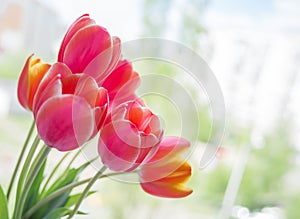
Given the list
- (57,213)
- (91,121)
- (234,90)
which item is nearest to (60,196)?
(57,213)

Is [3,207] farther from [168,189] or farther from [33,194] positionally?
[168,189]

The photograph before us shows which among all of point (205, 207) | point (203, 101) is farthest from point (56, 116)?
point (205, 207)

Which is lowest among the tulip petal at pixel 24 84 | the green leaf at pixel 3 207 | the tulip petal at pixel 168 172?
the green leaf at pixel 3 207

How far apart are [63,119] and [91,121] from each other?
0.02 m

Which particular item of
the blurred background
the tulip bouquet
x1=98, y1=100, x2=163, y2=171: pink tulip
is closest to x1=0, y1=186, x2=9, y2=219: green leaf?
the tulip bouquet

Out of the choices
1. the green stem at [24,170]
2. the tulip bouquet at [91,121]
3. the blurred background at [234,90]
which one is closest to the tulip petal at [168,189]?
the tulip bouquet at [91,121]

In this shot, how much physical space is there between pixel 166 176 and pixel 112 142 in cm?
7

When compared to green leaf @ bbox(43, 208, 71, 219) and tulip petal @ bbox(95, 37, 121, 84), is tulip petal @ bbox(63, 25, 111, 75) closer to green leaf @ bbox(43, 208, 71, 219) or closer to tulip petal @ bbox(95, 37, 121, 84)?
tulip petal @ bbox(95, 37, 121, 84)

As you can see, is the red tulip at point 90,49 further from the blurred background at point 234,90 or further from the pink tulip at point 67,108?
the blurred background at point 234,90

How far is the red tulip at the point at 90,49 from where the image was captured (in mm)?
443

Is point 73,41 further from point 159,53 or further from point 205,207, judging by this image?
point 205,207

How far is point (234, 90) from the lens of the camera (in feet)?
5.21

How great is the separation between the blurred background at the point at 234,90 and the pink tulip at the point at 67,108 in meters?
1.06

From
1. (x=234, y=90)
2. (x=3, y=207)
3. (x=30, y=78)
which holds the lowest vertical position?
(x=3, y=207)
